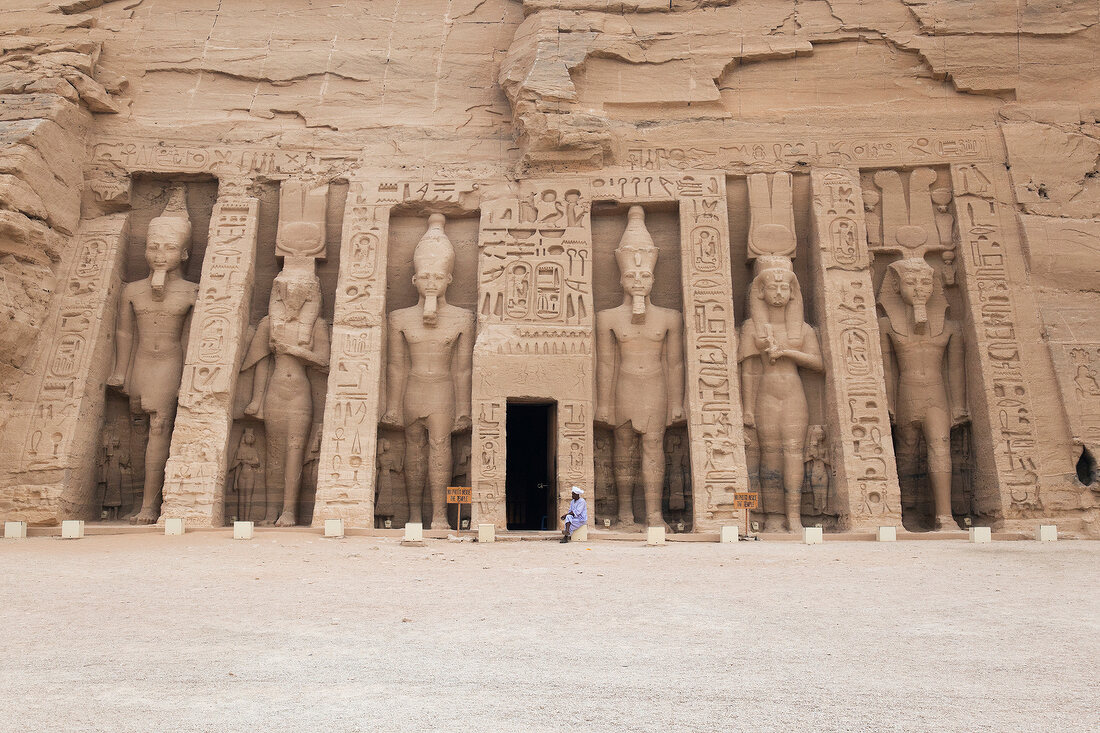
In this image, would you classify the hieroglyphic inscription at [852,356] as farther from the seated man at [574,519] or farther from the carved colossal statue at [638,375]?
the seated man at [574,519]

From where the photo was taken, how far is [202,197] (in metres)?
12.8

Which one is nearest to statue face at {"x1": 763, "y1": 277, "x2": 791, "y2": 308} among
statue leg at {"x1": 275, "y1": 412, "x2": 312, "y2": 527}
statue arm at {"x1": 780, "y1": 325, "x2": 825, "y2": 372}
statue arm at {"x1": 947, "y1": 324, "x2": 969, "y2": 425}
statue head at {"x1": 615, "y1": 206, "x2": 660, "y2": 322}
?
statue arm at {"x1": 780, "y1": 325, "x2": 825, "y2": 372}

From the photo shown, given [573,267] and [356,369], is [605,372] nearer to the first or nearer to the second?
[573,267]

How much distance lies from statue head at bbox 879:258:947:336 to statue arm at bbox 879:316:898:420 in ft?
0.35

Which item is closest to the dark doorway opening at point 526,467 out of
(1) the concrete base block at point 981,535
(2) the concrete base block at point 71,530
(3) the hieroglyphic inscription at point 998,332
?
(3) the hieroglyphic inscription at point 998,332

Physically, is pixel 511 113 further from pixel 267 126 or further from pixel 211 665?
pixel 211 665

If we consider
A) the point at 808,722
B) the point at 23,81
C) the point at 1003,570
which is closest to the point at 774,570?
the point at 1003,570

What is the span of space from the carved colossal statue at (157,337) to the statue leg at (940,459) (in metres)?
9.50

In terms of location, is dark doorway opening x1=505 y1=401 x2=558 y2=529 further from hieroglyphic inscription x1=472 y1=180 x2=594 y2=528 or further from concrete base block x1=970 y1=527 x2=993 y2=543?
concrete base block x1=970 y1=527 x2=993 y2=543

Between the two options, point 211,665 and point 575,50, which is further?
point 575,50

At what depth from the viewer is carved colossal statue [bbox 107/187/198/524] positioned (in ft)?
37.8

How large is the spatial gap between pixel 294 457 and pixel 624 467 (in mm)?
4146

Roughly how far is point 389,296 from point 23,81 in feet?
17.9

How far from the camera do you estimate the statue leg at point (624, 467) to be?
37.4ft
